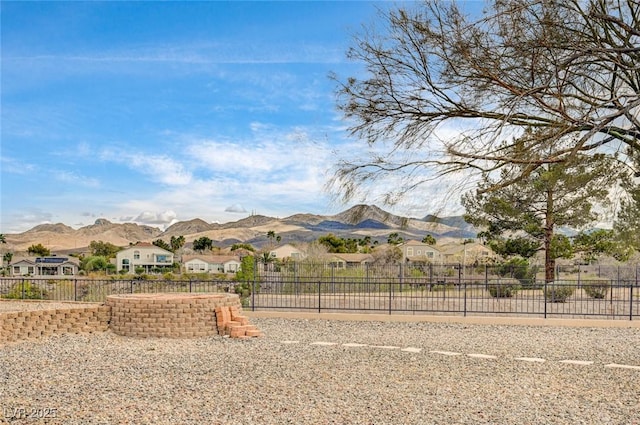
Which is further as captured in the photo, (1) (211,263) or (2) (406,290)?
(1) (211,263)

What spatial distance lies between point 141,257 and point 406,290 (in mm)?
56520

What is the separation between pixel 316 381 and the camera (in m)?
8.36

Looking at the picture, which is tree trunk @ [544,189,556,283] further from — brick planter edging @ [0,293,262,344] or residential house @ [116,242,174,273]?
residential house @ [116,242,174,273]

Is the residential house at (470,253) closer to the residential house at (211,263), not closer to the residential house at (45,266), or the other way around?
the residential house at (211,263)

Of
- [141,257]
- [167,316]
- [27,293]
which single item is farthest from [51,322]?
[141,257]

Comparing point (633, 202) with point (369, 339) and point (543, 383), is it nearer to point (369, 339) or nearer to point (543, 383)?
point (543, 383)

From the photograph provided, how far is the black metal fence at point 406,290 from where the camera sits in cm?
1831

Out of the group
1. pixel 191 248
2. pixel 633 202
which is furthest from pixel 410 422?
pixel 191 248

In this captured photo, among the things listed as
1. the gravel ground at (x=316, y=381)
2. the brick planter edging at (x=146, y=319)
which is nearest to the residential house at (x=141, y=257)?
the brick planter edging at (x=146, y=319)

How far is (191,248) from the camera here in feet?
305

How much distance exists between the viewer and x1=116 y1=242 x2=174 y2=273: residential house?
72688 mm

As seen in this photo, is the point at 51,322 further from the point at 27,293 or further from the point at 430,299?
the point at 430,299

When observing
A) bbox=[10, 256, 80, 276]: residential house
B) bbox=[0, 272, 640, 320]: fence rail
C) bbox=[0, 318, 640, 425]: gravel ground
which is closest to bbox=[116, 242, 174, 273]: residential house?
bbox=[10, 256, 80, 276]: residential house

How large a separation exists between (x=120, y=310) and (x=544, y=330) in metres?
9.80
